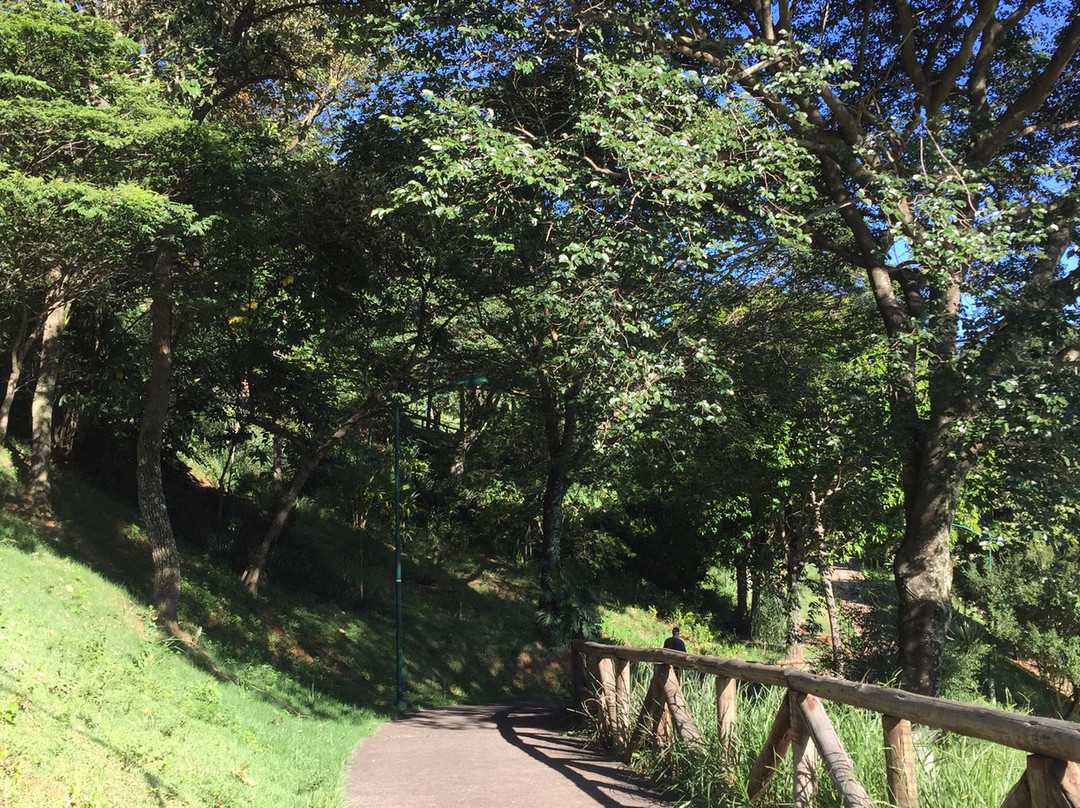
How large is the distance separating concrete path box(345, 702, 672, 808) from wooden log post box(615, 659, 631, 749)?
276 mm

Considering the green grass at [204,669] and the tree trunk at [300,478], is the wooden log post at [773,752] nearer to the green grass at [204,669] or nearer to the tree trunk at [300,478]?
the green grass at [204,669]

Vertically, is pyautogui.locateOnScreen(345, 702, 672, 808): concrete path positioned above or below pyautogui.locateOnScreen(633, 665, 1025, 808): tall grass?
below

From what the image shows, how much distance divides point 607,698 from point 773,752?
3.82 metres

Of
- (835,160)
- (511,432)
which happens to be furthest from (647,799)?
(511,432)

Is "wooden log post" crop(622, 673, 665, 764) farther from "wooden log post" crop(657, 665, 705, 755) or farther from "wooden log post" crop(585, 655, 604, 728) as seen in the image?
"wooden log post" crop(585, 655, 604, 728)

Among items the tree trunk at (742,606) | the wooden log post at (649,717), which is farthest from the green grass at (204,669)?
the tree trunk at (742,606)

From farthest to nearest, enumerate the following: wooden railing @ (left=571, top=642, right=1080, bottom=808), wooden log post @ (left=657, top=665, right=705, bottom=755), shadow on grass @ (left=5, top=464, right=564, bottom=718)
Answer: shadow on grass @ (left=5, top=464, right=564, bottom=718)
wooden log post @ (left=657, top=665, right=705, bottom=755)
wooden railing @ (left=571, top=642, right=1080, bottom=808)

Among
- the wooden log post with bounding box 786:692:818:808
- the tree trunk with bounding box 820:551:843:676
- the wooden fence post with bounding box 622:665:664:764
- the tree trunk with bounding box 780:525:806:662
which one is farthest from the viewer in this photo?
the tree trunk with bounding box 780:525:806:662

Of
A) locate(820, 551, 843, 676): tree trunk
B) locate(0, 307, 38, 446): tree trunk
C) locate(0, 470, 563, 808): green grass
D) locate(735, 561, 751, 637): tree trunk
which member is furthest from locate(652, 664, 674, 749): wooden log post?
locate(735, 561, 751, 637): tree trunk

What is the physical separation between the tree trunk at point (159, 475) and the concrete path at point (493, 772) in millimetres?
4471

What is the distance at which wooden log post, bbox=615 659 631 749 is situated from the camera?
8484 mm

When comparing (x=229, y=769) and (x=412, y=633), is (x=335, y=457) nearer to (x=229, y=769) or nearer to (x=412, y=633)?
(x=412, y=633)

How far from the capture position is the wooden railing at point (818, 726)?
339cm

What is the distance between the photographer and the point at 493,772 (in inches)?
318
